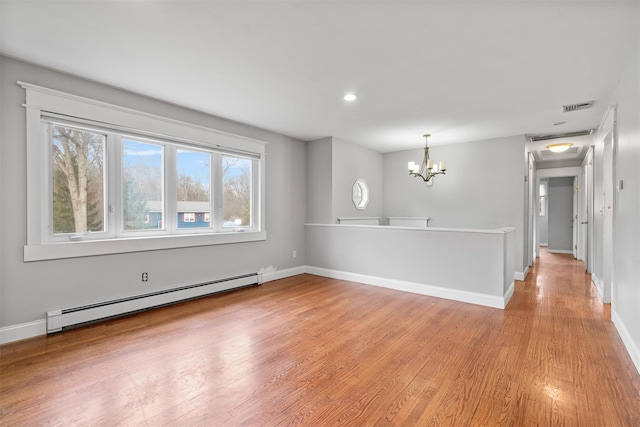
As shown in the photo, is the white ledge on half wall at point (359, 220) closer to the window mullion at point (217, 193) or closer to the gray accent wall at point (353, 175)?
the gray accent wall at point (353, 175)

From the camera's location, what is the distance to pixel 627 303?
8.55 feet

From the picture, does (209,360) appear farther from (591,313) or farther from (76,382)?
(591,313)

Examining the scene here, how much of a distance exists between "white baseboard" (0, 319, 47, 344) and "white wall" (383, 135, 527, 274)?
238 inches

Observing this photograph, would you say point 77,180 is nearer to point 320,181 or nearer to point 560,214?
point 320,181

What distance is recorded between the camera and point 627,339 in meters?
2.57

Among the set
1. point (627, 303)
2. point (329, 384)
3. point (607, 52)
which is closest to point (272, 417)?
point (329, 384)

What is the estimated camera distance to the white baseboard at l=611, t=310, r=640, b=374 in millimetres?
2264

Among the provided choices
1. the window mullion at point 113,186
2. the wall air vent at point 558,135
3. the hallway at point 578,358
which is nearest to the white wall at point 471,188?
the wall air vent at point 558,135

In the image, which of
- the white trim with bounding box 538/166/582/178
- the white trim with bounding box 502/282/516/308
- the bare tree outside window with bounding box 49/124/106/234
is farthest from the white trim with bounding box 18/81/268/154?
the white trim with bounding box 538/166/582/178

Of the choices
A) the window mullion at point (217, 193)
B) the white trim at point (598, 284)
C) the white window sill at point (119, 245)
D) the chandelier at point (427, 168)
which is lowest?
the white trim at point (598, 284)

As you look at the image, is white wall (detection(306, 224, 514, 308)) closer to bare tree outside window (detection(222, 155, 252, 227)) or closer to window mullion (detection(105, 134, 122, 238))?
bare tree outside window (detection(222, 155, 252, 227))

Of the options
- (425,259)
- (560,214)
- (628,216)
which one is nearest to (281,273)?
(425,259)

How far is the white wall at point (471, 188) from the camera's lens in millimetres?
5238

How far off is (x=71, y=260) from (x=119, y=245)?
44 centimetres
